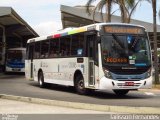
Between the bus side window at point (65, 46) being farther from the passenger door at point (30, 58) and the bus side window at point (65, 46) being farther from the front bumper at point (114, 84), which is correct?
the passenger door at point (30, 58)

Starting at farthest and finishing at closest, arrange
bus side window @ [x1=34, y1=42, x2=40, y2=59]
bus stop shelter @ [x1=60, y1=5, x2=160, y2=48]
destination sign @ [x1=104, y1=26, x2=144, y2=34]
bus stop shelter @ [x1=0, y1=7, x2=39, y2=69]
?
bus stop shelter @ [x1=60, y1=5, x2=160, y2=48]
bus stop shelter @ [x1=0, y1=7, x2=39, y2=69]
bus side window @ [x1=34, y1=42, x2=40, y2=59]
destination sign @ [x1=104, y1=26, x2=144, y2=34]

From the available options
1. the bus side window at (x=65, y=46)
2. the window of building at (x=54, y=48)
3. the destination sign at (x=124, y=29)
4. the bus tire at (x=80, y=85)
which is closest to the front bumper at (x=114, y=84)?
the bus tire at (x=80, y=85)

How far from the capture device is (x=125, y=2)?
35875 mm

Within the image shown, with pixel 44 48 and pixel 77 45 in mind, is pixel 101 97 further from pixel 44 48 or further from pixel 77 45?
pixel 44 48

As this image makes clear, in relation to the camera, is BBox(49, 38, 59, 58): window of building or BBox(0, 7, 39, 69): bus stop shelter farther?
BBox(0, 7, 39, 69): bus stop shelter

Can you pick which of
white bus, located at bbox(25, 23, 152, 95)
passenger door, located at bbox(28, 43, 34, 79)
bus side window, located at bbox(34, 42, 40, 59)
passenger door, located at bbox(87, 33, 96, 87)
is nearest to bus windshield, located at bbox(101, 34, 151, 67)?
white bus, located at bbox(25, 23, 152, 95)

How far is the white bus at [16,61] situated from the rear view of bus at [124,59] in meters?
28.1

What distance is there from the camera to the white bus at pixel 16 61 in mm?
47625

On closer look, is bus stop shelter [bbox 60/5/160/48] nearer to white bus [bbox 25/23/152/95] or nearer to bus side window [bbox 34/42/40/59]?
bus side window [bbox 34/42/40/59]

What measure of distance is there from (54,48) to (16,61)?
23538 millimetres

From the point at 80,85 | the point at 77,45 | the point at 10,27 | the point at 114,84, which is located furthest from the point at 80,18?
the point at 114,84

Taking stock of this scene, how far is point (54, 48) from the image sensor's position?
2486cm

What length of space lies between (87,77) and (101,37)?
6.05 feet

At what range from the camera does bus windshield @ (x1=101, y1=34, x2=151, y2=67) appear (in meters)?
19.8
